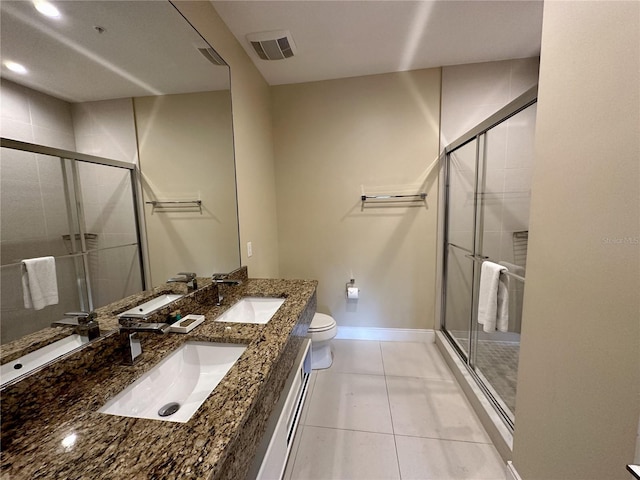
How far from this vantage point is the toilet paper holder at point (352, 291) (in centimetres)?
253

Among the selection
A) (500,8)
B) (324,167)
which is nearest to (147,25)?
(324,167)

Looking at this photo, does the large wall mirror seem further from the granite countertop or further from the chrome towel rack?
the granite countertop

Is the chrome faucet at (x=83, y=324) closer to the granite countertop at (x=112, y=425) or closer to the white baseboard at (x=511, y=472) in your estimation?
the granite countertop at (x=112, y=425)

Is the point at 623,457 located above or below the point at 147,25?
below

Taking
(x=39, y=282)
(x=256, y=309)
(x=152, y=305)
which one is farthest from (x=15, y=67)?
(x=256, y=309)

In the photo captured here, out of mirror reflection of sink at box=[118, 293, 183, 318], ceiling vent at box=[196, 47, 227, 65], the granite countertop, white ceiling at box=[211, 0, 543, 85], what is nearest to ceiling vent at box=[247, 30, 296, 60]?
white ceiling at box=[211, 0, 543, 85]

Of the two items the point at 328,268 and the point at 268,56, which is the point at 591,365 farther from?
the point at 268,56

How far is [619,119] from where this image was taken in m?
0.70

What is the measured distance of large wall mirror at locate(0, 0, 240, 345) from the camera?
641mm

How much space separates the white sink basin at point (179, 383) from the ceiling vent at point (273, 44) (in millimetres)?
2002

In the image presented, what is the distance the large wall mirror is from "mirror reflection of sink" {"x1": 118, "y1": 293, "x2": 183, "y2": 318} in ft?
0.25

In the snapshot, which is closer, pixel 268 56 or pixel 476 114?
pixel 268 56

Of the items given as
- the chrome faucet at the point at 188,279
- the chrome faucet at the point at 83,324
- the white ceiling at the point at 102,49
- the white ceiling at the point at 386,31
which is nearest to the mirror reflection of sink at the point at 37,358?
the chrome faucet at the point at 83,324

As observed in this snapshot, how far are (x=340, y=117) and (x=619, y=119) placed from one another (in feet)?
6.76
